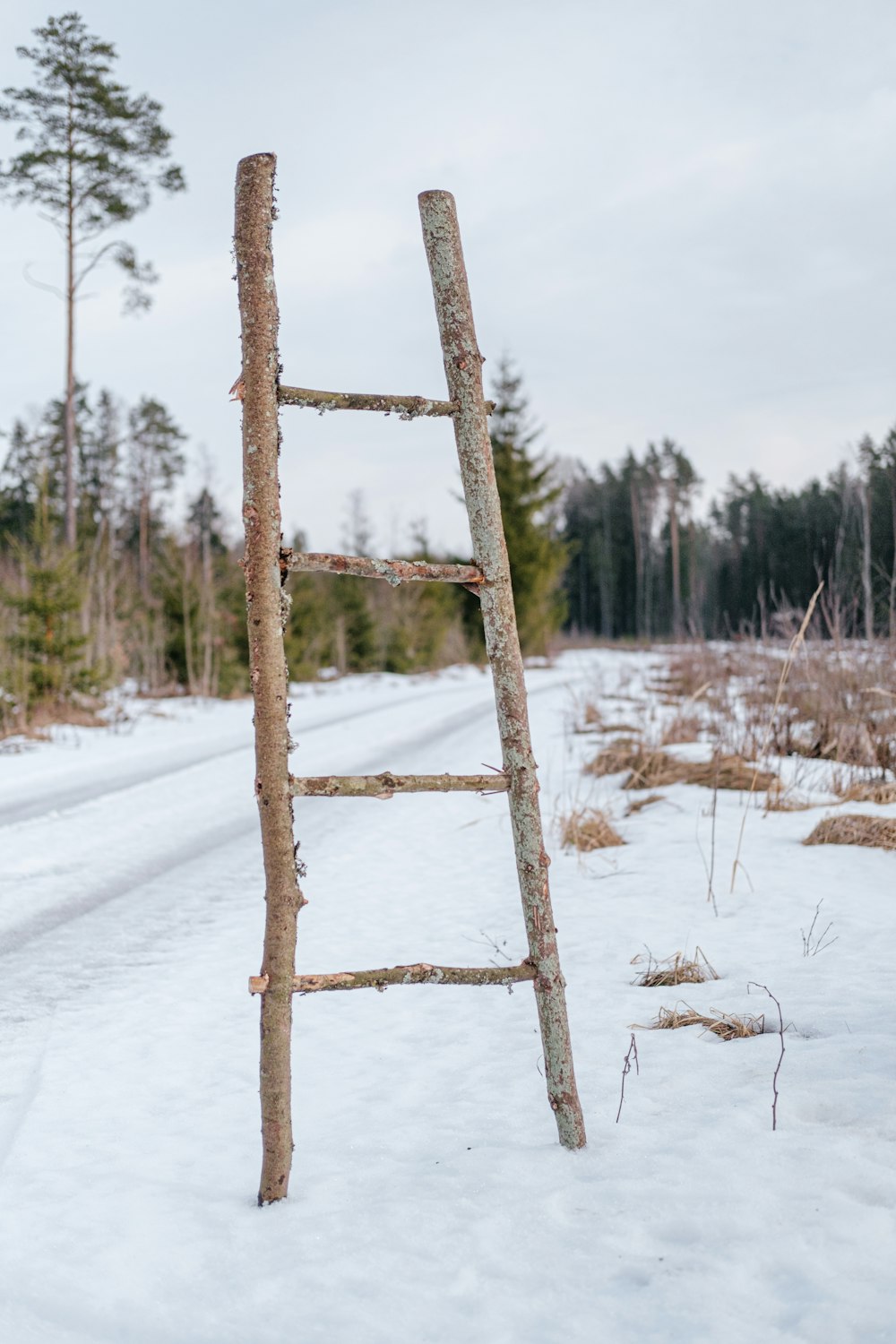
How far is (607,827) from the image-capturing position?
594 centimetres

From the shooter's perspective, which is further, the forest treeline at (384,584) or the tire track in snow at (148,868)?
the forest treeline at (384,584)

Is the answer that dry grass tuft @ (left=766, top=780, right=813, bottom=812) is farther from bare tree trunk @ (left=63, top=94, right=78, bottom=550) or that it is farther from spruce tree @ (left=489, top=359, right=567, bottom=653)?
spruce tree @ (left=489, top=359, right=567, bottom=653)

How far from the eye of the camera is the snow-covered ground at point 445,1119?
5.62 ft

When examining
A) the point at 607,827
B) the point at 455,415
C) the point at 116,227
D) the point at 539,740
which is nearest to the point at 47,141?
the point at 116,227

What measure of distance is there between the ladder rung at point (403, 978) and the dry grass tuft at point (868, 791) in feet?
14.9

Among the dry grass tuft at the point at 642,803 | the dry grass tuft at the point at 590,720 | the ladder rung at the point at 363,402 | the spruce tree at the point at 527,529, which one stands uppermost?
the spruce tree at the point at 527,529

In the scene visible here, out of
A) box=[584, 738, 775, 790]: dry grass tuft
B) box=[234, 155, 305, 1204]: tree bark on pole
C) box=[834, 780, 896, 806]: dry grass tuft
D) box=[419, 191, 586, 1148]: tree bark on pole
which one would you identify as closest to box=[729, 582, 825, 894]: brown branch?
box=[584, 738, 775, 790]: dry grass tuft

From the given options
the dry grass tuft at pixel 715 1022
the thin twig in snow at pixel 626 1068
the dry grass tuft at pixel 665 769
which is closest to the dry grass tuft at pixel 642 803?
the dry grass tuft at pixel 665 769

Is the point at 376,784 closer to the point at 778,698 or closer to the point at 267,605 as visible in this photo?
the point at 267,605

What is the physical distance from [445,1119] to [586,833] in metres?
3.52

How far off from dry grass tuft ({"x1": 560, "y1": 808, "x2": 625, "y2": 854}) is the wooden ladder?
3.57 metres

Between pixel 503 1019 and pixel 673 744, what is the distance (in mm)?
5752

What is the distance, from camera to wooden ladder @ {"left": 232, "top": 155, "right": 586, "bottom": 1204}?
6.51ft

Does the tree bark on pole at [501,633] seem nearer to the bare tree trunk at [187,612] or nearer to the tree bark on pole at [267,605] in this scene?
the tree bark on pole at [267,605]
